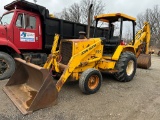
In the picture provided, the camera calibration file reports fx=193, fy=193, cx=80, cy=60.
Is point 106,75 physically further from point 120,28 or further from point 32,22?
point 32,22

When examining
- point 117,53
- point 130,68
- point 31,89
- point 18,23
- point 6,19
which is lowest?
point 31,89

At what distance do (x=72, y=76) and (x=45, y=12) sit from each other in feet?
12.0

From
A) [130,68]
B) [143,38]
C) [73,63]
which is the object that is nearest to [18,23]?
[73,63]

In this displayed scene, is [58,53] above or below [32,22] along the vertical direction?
below

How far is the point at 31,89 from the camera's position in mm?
4875

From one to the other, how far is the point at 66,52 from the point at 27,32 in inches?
103

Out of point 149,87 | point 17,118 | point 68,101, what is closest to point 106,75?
point 149,87

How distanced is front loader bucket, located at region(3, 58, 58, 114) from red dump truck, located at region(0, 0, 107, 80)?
141 centimetres

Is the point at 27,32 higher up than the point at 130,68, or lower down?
higher up

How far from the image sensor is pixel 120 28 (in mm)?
6414

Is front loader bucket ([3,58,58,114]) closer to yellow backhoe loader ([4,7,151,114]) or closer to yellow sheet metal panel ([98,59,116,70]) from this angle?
yellow backhoe loader ([4,7,151,114])

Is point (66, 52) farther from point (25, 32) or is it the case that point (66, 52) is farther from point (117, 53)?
point (25, 32)

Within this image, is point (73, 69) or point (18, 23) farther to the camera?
point (18, 23)

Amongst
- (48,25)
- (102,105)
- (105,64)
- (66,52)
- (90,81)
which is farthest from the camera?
(48,25)
